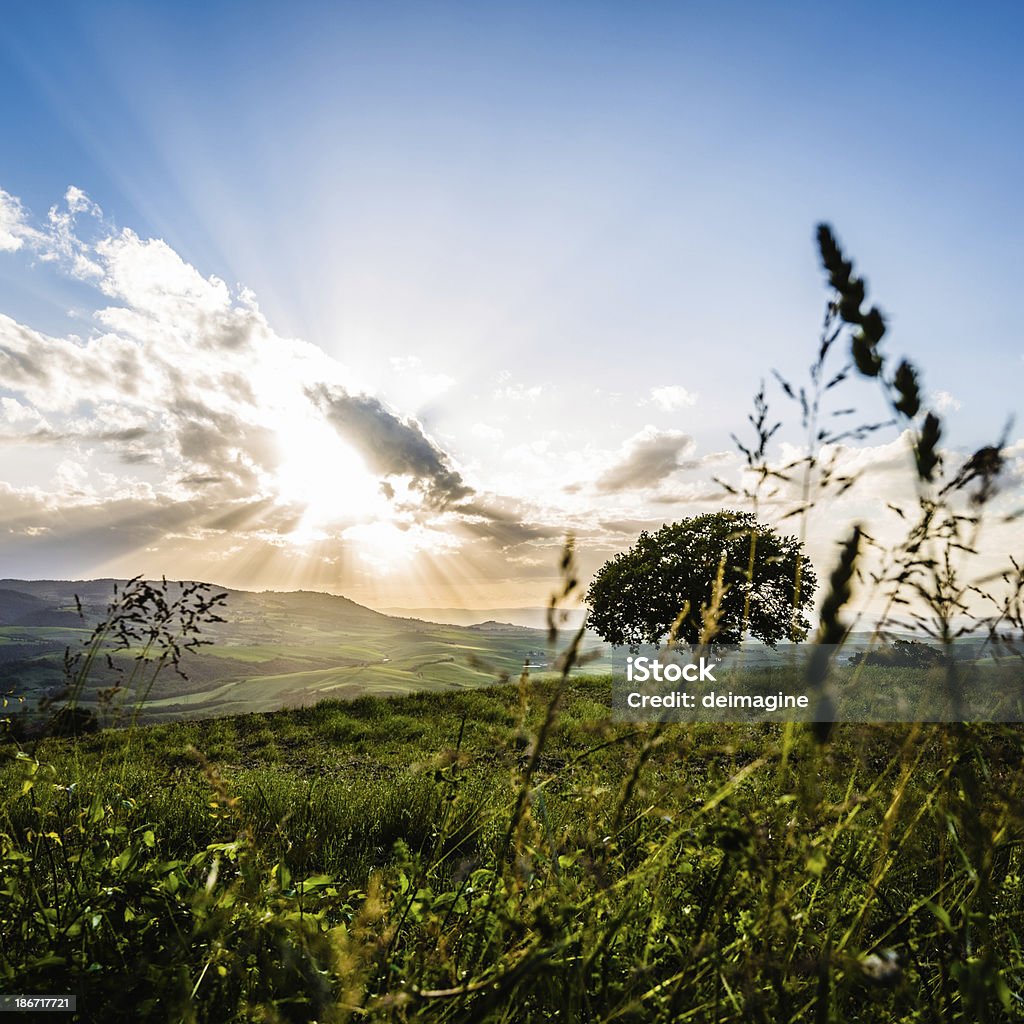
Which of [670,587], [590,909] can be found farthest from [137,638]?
[670,587]

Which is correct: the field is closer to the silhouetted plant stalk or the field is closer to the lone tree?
the silhouetted plant stalk

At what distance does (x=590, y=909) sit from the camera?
6.16ft

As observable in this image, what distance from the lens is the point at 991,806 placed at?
1446mm

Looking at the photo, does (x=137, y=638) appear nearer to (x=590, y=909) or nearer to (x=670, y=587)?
(x=590, y=909)

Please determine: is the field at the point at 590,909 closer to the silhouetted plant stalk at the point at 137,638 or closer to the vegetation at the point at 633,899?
the vegetation at the point at 633,899

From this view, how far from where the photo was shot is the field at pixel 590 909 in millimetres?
1178

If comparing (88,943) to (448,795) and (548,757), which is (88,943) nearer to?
(448,795)

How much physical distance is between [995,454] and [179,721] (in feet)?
52.4

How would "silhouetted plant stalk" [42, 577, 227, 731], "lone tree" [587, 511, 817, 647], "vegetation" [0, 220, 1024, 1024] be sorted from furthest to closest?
"lone tree" [587, 511, 817, 647] → "silhouetted plant stalk" [42, 577, 227, 731] → "vegetation" [0, 220, 1024, 1024]

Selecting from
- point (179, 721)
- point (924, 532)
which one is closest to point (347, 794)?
point (924, 532)

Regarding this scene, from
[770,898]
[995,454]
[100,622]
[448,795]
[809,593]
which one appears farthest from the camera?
[809,593]

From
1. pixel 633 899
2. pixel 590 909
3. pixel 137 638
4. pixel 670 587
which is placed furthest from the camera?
pixel 670 587

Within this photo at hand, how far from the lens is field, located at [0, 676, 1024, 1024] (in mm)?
1178

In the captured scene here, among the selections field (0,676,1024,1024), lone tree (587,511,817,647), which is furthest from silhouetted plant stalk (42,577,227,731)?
lone tree (587,511,817,647)
